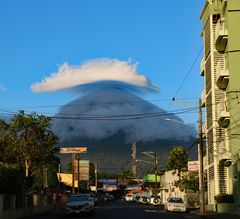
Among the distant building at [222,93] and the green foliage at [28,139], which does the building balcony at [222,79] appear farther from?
the green foliage at [28,139]

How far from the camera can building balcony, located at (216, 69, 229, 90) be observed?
149 feet

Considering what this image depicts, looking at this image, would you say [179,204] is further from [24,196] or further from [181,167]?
[181,167]

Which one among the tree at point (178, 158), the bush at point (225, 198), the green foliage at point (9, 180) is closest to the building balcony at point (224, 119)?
the bush at point (225, 198)

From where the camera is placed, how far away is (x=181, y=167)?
92312mm

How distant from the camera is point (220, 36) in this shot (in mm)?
45594

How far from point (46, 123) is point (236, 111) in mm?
15614

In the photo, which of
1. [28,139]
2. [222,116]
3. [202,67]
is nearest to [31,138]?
[28,139]

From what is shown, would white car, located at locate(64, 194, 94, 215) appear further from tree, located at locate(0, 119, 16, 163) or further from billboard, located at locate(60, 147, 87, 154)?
billboard, located at locate(60, 147, 87, 154)

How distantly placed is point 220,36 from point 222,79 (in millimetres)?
3626

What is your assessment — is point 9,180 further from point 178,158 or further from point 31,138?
point 178,158

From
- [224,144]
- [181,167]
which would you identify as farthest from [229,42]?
[181,167]

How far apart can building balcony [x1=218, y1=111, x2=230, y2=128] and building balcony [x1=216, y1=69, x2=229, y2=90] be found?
2.80 meters

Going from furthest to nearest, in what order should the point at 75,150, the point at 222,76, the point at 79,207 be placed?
the point at 75,150, the point at 222,76, the point at 79,207

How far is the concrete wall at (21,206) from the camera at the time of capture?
30105 mm
